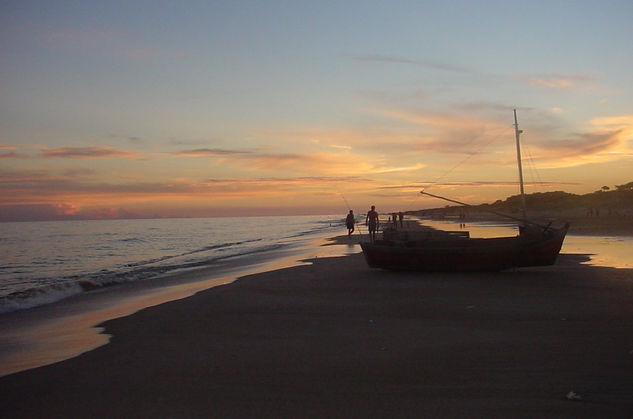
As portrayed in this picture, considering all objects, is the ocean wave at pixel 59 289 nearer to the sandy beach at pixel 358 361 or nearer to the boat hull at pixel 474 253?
the sandy beach at pixel 358 361

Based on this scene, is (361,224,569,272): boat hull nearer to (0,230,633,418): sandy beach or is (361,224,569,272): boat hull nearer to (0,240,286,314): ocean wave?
(0,230,633,418): sandy beach

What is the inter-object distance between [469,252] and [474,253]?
0.49 feet

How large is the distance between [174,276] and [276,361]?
47.8ft

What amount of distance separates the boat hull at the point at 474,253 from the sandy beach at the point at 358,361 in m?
3.71

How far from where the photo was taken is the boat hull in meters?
15.6

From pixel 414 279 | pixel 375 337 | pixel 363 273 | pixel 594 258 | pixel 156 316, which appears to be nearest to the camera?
pixel 375 337

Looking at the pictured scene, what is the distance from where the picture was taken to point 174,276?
798 inches

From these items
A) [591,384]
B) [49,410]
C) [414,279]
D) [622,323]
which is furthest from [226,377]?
[414,279]

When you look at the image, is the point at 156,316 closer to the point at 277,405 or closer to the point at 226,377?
the point at 226,377

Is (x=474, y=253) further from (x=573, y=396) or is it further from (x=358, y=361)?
(x=573, y=396)

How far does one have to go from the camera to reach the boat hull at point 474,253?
15.6 metres


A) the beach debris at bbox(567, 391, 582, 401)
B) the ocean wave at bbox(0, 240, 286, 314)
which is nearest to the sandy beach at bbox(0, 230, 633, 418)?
the beach debris at bbox(567, 391, 582, 401)

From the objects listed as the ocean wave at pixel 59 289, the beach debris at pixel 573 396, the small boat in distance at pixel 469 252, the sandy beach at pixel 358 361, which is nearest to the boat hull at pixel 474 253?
the small boat in distance at pixel 469 252

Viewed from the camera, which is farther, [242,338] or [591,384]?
[242,338]
